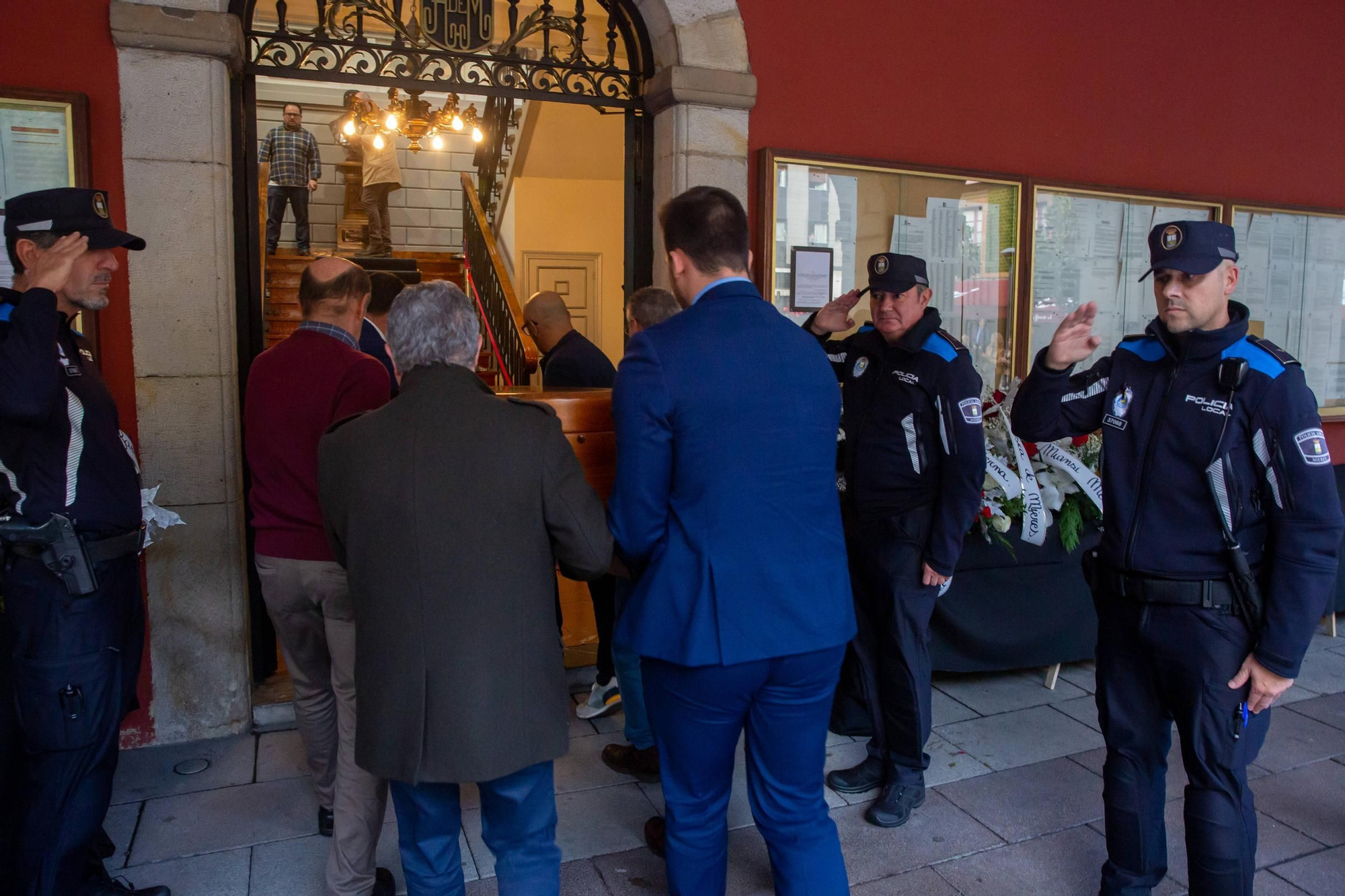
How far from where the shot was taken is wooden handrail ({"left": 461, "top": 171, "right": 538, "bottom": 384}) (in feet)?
26.4

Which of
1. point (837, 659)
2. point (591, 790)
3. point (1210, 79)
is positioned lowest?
point (591, 790)

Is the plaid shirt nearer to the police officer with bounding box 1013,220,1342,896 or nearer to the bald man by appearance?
the bald man

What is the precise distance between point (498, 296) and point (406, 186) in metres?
5.46

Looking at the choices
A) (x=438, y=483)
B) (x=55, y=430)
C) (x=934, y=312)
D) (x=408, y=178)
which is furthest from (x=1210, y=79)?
(x=408, y=178)

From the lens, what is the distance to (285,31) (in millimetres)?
3838

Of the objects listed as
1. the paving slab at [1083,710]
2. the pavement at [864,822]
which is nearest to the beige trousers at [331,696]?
the pavement at [864,822]

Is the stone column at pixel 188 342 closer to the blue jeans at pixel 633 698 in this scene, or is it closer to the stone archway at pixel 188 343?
the stone archway at pixel 188 343

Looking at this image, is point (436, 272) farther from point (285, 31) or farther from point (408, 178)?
point (285, 31)

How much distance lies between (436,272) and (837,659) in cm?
1029

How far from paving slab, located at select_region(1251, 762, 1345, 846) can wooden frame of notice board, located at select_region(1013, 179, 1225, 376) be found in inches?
91.7

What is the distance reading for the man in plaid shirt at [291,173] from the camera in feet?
33.0

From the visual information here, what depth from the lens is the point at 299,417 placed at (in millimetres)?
2686

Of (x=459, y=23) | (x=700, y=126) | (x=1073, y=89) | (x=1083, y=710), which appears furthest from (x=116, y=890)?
(x=1073, y=89)

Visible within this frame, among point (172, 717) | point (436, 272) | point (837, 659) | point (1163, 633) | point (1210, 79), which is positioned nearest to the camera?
point (837, 659)
